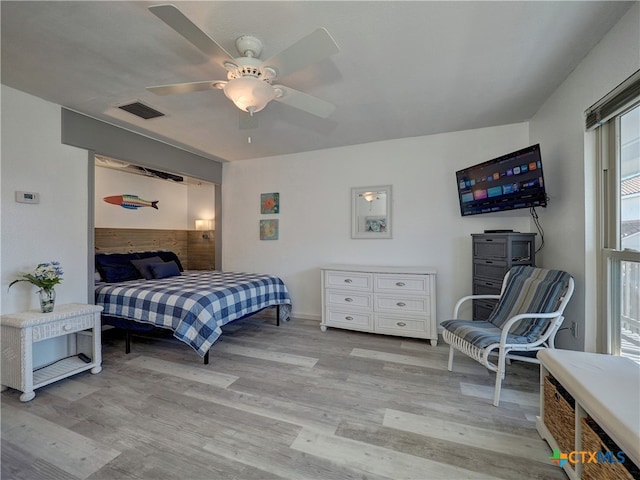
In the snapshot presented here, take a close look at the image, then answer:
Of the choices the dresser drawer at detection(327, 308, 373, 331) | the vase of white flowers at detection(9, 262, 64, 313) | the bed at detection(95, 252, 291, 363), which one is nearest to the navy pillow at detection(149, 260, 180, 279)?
the bed at detection(95, 252, 291, 363)

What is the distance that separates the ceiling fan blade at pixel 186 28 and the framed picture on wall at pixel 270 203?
2725mm

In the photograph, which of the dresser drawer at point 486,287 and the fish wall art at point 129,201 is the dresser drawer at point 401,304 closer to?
the dresser drawer at point 486,287

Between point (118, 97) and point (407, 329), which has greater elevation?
point (118, 97)

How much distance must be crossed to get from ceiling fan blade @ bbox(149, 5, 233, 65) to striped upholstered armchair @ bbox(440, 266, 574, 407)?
98.5 inches

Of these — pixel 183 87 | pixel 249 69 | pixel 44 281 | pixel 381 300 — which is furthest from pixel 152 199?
pixel 381 300

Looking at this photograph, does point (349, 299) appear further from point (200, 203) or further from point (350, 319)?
point (200, 203)

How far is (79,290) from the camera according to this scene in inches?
109

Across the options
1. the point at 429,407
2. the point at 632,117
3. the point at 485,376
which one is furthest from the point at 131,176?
the point at 632,117

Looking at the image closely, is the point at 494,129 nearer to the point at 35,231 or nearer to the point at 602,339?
the point at 602,339

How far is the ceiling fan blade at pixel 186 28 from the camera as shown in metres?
1.17

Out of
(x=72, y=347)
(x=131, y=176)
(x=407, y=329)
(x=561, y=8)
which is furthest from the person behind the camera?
(x=131, y=176)

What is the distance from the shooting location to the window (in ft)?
5.50

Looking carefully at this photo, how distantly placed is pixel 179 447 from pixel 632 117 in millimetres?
3377

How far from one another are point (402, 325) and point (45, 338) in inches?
130
